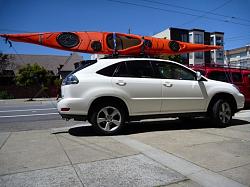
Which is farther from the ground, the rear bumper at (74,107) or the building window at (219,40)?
the building window at (219,40)

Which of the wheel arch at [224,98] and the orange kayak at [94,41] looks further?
the wheel arch at [224,98]

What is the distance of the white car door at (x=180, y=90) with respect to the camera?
6.70m

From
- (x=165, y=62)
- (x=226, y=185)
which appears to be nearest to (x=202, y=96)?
(x=165, y=62)

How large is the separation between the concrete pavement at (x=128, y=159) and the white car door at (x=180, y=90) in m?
0.65

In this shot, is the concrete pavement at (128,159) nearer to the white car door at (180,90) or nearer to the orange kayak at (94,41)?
the white car door at (180,90)

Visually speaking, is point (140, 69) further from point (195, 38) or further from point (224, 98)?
point (195, 38)

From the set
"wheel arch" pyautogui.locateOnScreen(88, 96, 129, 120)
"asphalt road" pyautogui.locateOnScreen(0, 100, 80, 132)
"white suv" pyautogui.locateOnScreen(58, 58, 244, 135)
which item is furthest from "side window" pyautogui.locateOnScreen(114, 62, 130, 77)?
"asphalt road" pyautogui.locateOnScreen(0, 100, 80, 132)

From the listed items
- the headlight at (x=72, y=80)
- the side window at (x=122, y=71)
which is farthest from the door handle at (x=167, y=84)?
the headlight at (x=72, y=80)

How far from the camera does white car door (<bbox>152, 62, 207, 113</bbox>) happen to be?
6695 millimetres

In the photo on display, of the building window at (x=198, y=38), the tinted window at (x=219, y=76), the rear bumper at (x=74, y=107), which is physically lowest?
the rear bumper at (x=74, y=107)

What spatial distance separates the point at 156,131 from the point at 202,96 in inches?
58.6

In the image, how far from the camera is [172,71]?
6945mm

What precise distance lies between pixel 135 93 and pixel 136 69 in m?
0.60

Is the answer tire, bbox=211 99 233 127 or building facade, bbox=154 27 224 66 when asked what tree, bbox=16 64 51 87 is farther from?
tire, bbox=211 99 233 127
